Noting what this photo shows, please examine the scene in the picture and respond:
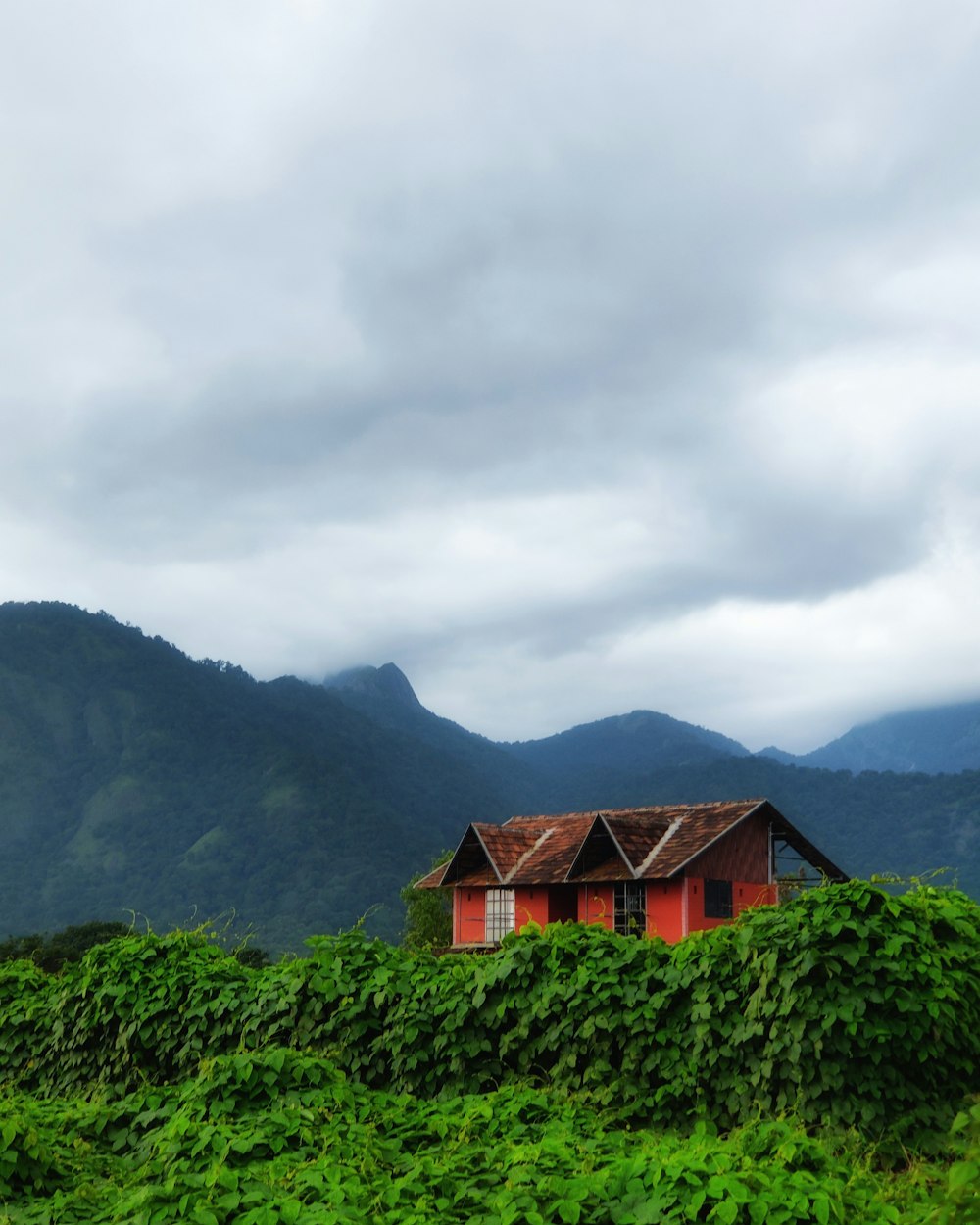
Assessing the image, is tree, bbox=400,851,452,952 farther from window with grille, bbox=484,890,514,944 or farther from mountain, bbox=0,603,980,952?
mountain, bbox=0,603,980,952

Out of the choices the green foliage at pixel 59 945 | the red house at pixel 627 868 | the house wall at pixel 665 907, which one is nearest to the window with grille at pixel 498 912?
the red house at pixel 627 868

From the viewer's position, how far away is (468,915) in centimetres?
3856

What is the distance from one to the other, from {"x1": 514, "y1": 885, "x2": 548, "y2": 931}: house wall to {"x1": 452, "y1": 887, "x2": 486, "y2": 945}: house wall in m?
1.84

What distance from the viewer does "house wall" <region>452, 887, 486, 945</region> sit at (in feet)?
124

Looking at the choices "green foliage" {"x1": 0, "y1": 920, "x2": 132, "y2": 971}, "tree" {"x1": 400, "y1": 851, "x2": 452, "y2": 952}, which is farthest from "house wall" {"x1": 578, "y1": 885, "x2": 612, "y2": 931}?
"tree" {"x1": 400, "y1": 851, "x2": 452, "y2": 952}

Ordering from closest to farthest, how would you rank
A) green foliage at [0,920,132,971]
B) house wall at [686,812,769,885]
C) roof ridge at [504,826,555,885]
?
house wall at [686,812,769,885] < roof ridge at [504,826,555,885] < green foliage at [0,920,132,971]

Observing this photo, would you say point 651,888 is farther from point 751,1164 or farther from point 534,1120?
point 751,1164

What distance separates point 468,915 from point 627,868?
7.95m

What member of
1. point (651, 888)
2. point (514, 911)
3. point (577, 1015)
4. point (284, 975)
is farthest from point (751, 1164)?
point (514, 911)

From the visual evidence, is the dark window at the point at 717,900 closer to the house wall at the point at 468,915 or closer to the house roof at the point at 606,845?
the house roof at the point at 606,845

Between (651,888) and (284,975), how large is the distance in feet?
77.0

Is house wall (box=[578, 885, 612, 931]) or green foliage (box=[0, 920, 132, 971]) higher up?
house wall (box=[578, 885, 612, 931])

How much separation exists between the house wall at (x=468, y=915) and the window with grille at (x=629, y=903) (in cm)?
591

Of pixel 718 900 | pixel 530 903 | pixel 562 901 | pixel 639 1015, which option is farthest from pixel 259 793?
pixel 639 1015
